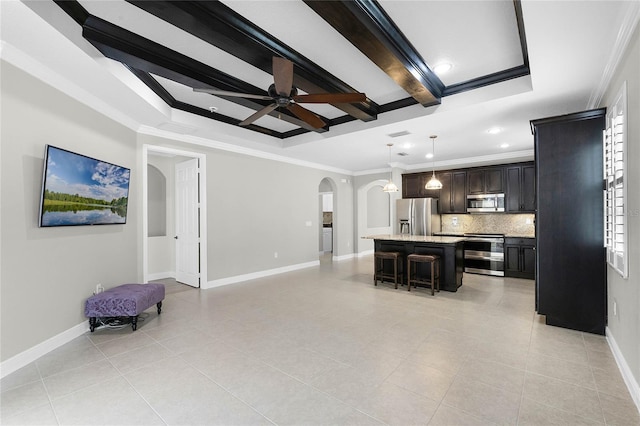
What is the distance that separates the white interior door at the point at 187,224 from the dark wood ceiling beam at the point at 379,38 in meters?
3.91

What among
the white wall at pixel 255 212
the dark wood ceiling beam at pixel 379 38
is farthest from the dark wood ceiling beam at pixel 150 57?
the white wall at pixel 255 212

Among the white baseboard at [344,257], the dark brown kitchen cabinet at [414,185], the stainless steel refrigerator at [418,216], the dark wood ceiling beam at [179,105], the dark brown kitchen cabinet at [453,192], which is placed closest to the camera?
the dark wood ceiling beam at [179,105]

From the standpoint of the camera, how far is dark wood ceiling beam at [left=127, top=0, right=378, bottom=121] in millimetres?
2121

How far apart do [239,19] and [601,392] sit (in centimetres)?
395

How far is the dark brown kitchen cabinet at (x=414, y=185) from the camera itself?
7.73 m

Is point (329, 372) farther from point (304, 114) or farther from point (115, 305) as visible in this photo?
point (304, 114)

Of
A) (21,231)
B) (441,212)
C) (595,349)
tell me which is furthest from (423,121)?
(21,231)

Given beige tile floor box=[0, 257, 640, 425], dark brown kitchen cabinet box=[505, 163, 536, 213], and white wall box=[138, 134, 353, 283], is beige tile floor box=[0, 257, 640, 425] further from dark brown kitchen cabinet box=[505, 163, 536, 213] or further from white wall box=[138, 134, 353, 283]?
dark brown kitchen cabinet box=[505, 163, 536, 213]

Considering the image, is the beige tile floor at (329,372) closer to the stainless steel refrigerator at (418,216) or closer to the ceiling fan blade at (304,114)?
the ceiling fan blade at (304,114)

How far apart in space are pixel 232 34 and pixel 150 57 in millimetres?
942

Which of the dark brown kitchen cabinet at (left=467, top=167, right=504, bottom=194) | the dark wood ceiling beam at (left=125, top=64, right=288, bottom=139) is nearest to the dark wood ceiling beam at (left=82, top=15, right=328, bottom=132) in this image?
the dark wood ceiling beam at (left=125, top=64, right=288, bottom=139)

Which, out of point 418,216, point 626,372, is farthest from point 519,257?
point 626,372

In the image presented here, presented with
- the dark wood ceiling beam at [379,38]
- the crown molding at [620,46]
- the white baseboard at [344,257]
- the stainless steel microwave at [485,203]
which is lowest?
the white baseboard at [344,257]

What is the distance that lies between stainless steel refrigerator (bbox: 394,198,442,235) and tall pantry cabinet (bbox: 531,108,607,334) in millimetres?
3688
